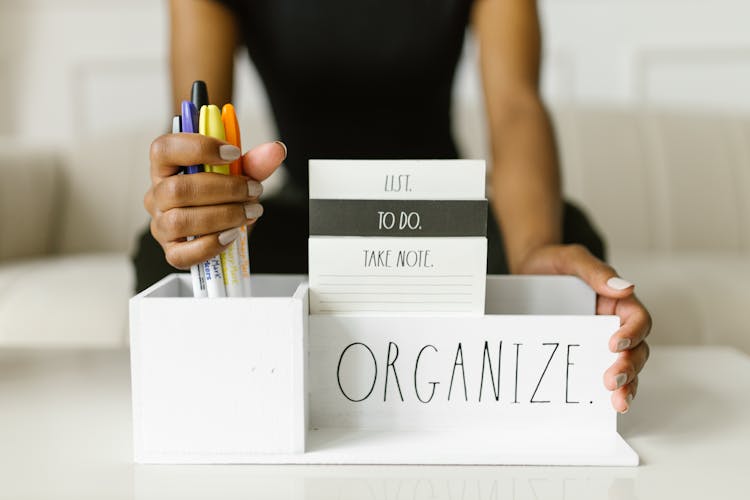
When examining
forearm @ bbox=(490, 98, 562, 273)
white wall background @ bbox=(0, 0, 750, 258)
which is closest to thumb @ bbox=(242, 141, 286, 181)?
forearm @ bbox=(490, 98, 562, 273)

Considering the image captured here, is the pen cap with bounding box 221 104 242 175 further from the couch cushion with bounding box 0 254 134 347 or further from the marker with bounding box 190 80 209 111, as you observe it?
the couch cushion with bounding box 0 254 134 347

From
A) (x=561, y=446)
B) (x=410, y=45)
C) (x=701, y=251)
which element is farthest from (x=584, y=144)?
(x=561, y=446)

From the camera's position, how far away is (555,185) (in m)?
1.00

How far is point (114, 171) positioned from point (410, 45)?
0.96m

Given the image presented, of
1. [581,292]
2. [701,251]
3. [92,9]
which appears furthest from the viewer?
[92,9]

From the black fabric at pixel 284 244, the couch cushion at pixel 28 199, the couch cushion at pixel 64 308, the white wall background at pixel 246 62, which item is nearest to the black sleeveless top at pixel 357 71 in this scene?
the black fabric at pixel 284 244

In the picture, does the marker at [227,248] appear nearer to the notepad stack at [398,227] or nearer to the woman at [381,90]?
the notepad stack at [398,227]

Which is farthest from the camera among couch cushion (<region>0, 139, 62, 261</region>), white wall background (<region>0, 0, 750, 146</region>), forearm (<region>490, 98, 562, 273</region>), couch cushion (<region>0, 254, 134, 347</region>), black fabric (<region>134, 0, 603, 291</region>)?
white wall background (<region>0, 0, 750, 146</region>)

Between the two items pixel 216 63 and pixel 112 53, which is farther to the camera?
pixel 112 53

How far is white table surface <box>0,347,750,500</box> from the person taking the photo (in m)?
0.43

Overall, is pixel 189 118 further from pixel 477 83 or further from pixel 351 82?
pixel 477 83

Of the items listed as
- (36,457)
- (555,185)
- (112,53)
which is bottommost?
(36,457)

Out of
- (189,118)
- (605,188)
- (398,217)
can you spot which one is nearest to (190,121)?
(189,118)

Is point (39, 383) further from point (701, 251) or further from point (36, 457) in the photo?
point (701, 251)
